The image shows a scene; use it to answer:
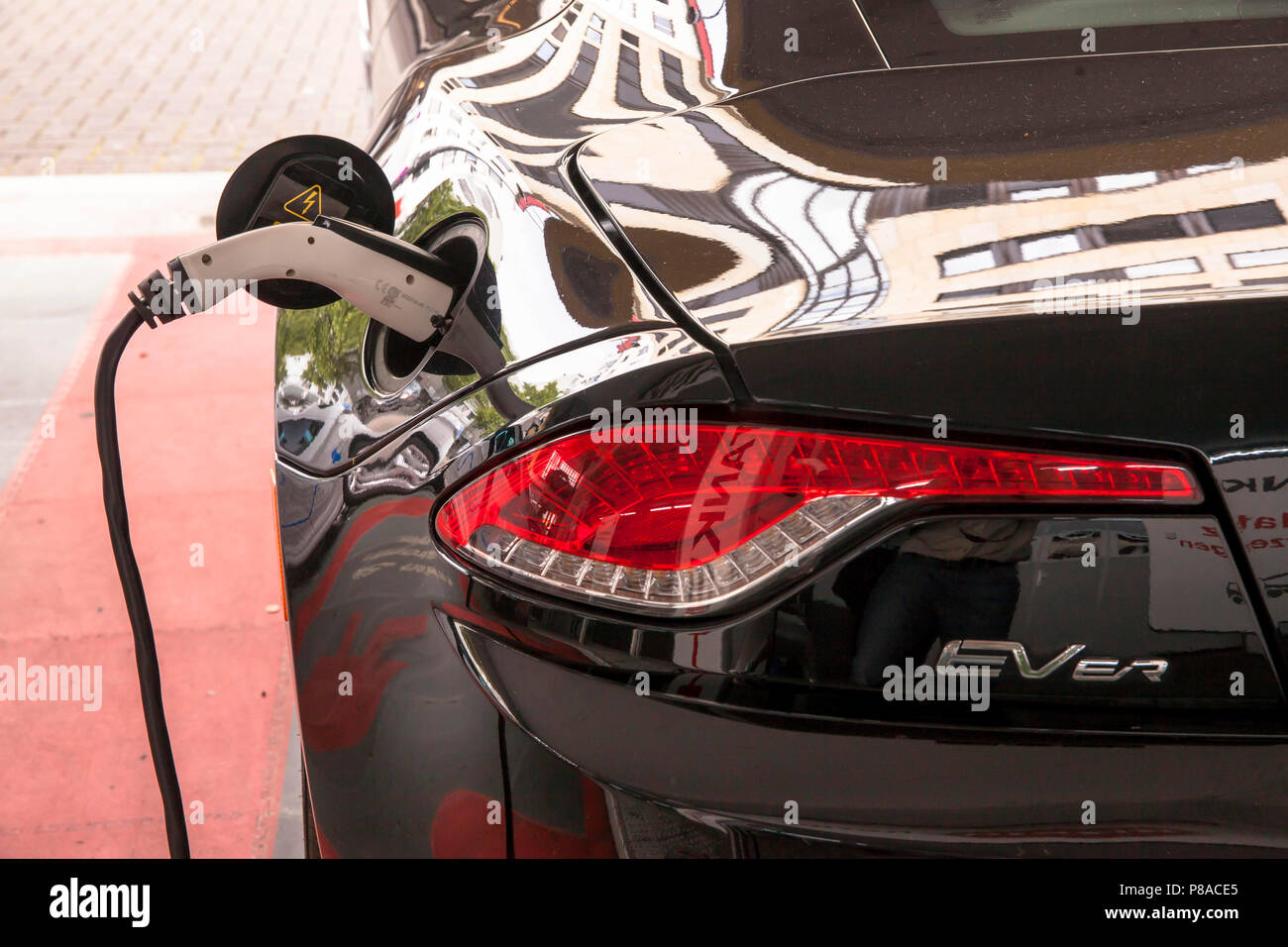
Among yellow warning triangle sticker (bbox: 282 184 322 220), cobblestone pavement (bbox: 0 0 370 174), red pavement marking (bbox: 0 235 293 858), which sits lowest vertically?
red pavement marking (bbox: 0 235 293 858)

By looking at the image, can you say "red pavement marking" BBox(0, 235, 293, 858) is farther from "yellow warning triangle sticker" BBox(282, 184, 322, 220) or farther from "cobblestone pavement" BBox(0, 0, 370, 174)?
"cobblestone pavement" BBox(0, 0, 370, 174)

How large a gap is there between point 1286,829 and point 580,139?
1048mm

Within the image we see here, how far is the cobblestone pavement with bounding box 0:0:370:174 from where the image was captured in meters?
6.04

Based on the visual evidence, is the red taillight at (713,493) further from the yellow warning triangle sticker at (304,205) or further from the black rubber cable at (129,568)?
the black rubber cable at (129,568)

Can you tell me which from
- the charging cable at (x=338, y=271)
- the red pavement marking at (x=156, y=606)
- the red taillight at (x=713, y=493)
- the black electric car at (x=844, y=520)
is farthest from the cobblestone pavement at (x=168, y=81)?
the red taillight at (x=713, y=493)

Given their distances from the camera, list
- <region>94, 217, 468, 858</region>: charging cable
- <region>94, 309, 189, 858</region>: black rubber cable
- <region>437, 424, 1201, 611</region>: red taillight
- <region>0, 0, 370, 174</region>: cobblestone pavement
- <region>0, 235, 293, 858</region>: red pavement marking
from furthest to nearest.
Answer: <region>0, 0, 370, 174</region>: cobblestone pavement < <region>0, 235, 293, 858</region>: red pavement marking < <region>94, 309, 189, 858</region>: black rubber cable < <region>94, 217, 468, 858</region>: charging cable < <region>437, 424, 1201, 611</region>: red taillight

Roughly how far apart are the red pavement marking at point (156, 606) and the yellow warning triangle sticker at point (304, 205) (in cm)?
140

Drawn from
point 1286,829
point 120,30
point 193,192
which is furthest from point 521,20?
point 120,30

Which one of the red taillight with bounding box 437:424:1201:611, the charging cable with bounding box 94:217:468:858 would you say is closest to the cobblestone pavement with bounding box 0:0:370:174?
the charging cable with bounding box 94:217:468:858

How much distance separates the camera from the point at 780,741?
1031 millimetres

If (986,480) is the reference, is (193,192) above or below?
above

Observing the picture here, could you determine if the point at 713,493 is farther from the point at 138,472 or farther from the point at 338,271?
the point at 138,472
